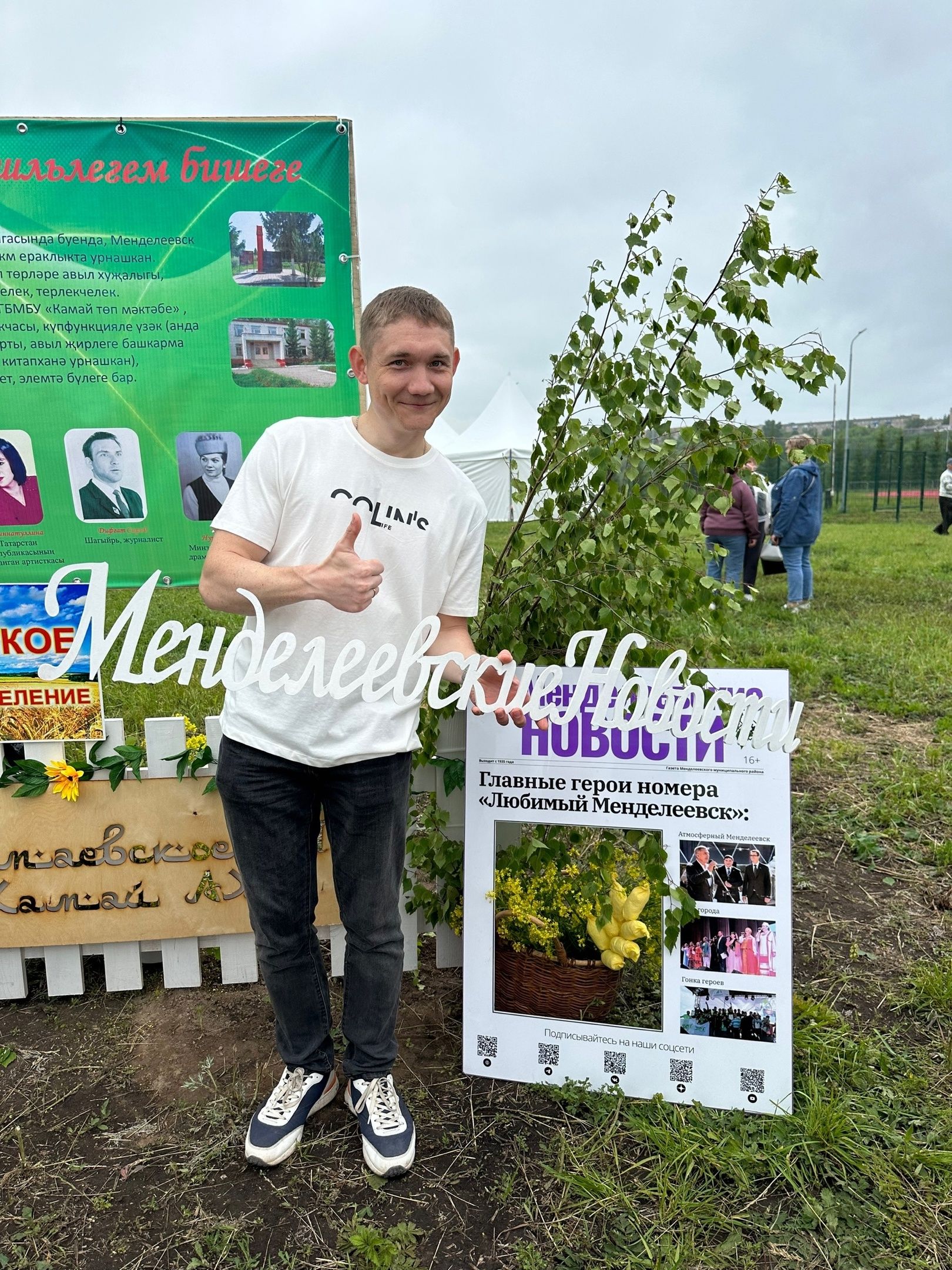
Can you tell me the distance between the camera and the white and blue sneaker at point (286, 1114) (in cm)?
218

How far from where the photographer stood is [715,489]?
7.52 ft

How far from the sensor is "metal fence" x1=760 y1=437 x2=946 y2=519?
26.5 meters

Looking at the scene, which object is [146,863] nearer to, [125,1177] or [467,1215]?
[125,1177]

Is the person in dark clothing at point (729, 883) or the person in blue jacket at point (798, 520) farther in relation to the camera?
the person in blue jacket at point (798, 520)

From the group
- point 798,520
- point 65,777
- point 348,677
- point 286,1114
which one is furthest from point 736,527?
point 286,1114

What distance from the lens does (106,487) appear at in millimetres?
2959

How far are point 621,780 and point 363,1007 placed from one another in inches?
35.1

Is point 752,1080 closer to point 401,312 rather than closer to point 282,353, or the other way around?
point 401,312

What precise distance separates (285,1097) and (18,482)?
2071 millimetres

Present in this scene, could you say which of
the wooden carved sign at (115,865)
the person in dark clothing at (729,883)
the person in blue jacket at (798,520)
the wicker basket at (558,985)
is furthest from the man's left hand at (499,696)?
the person in blue jacket at (798,520)

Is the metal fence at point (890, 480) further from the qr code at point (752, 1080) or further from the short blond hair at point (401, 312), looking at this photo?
Answer: the short blond hair at point (401, 312)

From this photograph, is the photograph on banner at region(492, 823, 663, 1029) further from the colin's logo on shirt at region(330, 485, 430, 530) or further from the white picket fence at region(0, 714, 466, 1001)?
the colin's logo on shirt at region(330, 485, 430, 530)

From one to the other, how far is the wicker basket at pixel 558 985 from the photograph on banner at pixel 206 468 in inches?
68.9

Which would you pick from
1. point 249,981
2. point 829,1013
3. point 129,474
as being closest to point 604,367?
point 129,474
